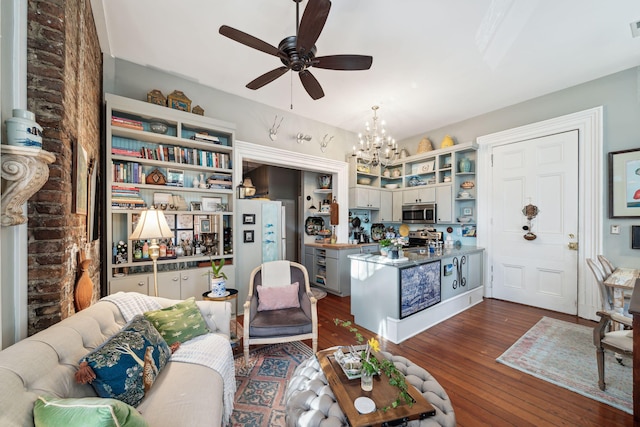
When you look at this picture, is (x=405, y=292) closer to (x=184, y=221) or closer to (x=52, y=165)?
(x=184, y=221)

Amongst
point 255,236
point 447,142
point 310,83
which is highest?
point 447,142

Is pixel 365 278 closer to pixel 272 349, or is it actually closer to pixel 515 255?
pixel 272 349

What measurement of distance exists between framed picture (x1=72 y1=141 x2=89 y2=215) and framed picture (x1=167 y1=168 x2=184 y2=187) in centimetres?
→ 116

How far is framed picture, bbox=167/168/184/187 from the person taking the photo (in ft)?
10.3

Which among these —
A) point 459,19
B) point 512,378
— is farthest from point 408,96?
point 512,378

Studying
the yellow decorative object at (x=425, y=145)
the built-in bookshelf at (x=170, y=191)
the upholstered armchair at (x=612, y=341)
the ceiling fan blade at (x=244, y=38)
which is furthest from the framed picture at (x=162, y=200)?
the yellow decorative object at (x=425, y=145)

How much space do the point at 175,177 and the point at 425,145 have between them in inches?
177

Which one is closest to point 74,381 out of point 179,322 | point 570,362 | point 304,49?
point 179,322

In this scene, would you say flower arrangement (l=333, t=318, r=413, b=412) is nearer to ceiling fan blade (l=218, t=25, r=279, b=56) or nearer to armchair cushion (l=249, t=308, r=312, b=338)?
armchair cushion (l=249, t=308, r=312, b=338)

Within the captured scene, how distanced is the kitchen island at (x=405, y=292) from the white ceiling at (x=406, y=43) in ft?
7.72

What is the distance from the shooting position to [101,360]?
3.85 ft

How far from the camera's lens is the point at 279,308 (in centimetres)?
262

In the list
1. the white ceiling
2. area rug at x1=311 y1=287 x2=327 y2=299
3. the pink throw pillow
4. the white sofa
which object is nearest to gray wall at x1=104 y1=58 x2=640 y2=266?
the white ceiling

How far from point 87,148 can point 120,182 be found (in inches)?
27.6
